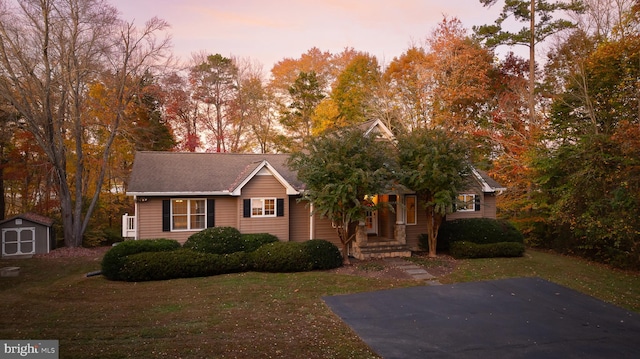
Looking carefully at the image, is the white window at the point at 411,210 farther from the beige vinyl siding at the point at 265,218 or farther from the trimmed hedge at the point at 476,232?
the beige vinyl siding at the point at 265,218

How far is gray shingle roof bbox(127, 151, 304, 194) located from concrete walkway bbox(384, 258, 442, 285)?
5642 mm

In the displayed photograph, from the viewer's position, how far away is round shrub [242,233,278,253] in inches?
629

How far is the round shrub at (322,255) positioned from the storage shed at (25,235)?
15251mm

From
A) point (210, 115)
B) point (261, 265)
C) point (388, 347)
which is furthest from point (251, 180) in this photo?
point (210, 115)

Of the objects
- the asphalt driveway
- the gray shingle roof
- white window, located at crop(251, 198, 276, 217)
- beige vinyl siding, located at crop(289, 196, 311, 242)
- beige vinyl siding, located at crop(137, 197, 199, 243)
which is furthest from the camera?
beige vinyl siding, located at crop(289, 196, 311, 242)

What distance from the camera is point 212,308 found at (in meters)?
10.5

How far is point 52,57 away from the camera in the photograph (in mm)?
20938

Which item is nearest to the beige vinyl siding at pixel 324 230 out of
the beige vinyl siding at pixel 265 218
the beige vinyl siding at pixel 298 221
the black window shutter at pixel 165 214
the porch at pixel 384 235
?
the beige vinyl siding at pixel 298 221

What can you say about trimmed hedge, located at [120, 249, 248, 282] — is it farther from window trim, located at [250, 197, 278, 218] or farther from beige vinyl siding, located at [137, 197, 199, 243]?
beige vinyl siding, located at [137, 197, 199, 243]

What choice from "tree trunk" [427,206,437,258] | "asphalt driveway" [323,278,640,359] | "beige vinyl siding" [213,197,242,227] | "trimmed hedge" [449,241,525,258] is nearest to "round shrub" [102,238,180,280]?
"beige vinyl siding" [213,197,242,227]

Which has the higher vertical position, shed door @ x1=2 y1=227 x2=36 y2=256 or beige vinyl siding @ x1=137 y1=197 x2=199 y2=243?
beige vinyl siding @ x1=137 y1=197 x2=199 y2=243

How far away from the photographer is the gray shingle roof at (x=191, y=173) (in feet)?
57.6

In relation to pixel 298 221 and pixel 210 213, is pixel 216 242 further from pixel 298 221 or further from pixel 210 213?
pixel 298 221

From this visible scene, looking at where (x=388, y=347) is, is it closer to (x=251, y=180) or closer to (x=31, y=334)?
(x=31, y=334)
